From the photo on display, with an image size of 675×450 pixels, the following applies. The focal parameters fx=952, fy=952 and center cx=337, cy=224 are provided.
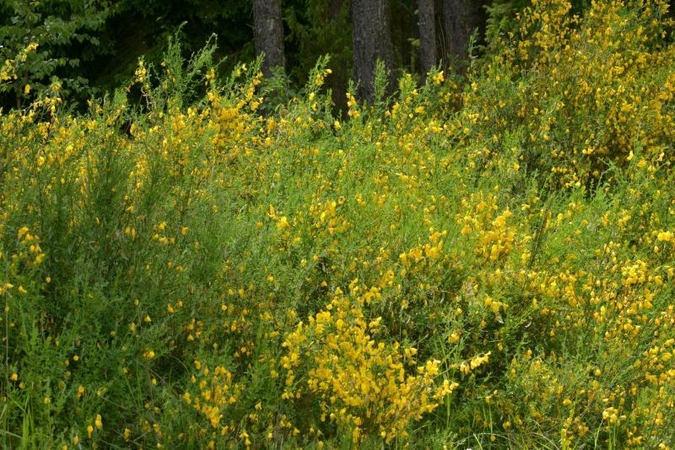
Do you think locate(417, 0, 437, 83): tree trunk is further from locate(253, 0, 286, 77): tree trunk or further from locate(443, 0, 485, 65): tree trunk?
locate(253, 0, 286, 77): tree trunk

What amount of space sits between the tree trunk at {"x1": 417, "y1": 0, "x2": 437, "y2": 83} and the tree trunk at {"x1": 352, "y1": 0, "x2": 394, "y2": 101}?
1577 mm

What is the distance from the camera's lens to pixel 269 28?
12.2 meters

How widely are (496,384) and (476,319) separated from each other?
1.03ft

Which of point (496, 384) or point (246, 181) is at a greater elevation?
point (246, 181)

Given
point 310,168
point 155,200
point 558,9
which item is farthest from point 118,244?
point 558,9

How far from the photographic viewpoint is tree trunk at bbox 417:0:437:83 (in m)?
12.8

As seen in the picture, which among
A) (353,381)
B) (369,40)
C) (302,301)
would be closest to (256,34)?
(369,40)

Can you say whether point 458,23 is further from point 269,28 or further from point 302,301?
point 302,301

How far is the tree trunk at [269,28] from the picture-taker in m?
12.2

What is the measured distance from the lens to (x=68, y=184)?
4.23 metres

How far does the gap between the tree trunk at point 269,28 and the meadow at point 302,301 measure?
600cm

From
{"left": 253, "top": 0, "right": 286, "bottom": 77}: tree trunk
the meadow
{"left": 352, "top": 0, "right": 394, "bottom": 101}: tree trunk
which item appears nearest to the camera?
the meadow

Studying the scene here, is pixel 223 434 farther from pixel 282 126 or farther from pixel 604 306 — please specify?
pixel 282 126

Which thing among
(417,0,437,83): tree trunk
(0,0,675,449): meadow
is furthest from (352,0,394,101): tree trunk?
(0,0,675,449): meadow
